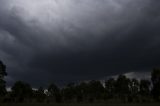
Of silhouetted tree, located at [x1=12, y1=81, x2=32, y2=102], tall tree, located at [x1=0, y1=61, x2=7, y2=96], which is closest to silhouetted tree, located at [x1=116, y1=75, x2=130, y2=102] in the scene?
silhouetted tree, located at [x1=12, y1=81, x2=32, y2=102]

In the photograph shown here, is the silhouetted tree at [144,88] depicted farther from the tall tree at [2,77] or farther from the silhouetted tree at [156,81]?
the tall tree at [2,77]

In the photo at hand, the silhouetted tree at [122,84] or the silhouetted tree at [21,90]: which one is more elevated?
the silhouetted tree at [122,84]

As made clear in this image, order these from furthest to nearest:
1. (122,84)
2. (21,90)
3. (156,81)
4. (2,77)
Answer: (122,84)
(21,90)
(156,81)
(2,77)

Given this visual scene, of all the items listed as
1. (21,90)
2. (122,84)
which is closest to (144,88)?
(122,84)

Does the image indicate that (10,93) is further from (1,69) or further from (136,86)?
(136,86)

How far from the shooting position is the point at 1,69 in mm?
109750

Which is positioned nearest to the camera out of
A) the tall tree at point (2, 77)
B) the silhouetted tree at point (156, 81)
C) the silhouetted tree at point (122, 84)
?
the tall tree at point (2, 77)

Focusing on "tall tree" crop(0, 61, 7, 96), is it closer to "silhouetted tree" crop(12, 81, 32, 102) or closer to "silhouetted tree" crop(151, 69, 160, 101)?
"silhouetted tree" crop(12, 81, 32, 102)

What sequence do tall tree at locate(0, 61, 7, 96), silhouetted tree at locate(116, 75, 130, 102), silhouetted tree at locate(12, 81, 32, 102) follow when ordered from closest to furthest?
tall tree at locate(0, 61, 7, 96), silhouetted tree at locate(12, 81, 32, 102), silhouetted tree at locate(116, 75, 130, 102)

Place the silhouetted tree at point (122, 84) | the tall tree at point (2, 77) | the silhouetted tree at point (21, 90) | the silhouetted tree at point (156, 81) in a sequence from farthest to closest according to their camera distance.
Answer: the silhouetted tree at point (122, 84) → the silhouetted tree at point (21, 90) → the silhouetted tree at point (156, 81) → the tall tree at point (2, 77)

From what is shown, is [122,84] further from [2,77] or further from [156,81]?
[2,77]

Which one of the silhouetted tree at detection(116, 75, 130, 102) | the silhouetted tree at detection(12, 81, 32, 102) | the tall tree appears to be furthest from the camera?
the silhouetted tree at detection(116, 75, 130, 102)

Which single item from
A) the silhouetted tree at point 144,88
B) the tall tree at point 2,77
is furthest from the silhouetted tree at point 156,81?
the tall tree at point 2,77

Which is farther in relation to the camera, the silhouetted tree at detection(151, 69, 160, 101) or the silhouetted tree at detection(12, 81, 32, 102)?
the silhouetted tree at detection(12, 81, 32, 102)
